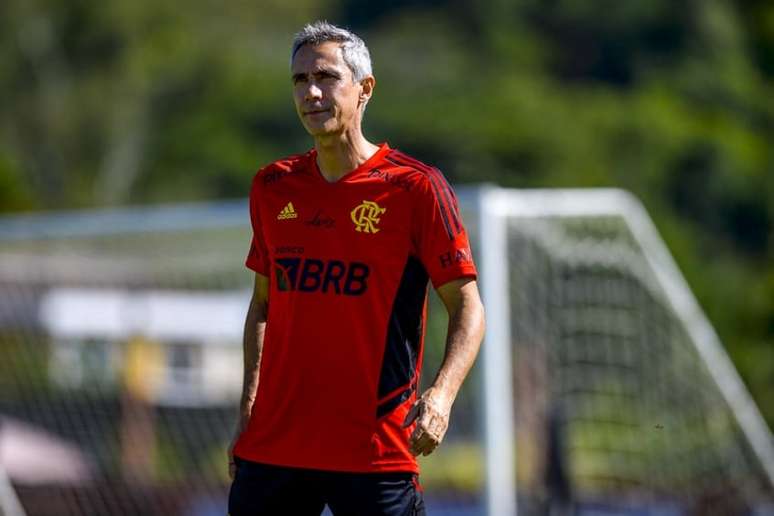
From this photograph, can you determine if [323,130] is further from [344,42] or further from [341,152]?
[344,42]

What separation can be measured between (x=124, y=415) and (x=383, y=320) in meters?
9.96

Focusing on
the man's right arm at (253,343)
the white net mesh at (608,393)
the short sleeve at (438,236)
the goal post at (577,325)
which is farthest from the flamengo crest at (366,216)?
the white net mesh at (608,393)

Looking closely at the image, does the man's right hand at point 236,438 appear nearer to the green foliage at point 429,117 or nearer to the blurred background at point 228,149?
the blurred background at point 228,149

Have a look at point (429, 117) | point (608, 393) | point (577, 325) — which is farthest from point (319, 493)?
point (429, 117)

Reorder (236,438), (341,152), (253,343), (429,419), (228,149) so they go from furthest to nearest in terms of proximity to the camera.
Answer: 1. (228,149)
2. (253,343)
3. (236,438)
4. (341,152)
5. (429,419)

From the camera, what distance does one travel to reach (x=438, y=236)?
15.9 ft

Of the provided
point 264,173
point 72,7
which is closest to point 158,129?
point 72,7

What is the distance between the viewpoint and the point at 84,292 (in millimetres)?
13852

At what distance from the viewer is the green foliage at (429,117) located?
38750 millimetres

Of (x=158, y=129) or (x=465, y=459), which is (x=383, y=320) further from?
(x=158, y=129)

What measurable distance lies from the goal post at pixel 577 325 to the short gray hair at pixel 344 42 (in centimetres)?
430

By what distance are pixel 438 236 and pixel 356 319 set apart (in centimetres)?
35

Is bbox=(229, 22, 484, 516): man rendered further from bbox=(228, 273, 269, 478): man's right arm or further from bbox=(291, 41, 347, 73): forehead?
bbox=(228, 273, 269, 478): man's right arm

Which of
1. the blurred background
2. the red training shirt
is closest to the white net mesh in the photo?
the blurred background
